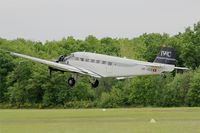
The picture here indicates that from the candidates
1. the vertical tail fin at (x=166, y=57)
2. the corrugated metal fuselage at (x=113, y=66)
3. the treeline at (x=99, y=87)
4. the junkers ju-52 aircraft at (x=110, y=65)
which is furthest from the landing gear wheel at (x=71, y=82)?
the treeline at (x=99, y=87)

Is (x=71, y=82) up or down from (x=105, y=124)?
up

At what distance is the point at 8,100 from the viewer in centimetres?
17075

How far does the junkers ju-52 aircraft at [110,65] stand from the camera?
237 feet

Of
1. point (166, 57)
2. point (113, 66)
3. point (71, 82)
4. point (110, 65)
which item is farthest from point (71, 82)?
point (166, 57)

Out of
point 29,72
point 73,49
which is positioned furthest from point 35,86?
point 73,49

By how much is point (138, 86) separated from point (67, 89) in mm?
15966

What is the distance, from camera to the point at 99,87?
559ft

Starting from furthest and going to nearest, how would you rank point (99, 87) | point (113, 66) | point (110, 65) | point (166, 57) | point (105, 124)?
point (99, 87), point (110, 65), point (113, 66), point (166, 57), point (105, 124)

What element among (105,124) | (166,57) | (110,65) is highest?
(166,57)

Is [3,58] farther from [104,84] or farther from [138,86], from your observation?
[138,86]

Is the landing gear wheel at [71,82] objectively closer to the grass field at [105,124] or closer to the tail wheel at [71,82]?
the tail wheel at [71,82]

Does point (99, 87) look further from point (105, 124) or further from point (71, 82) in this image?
point (105, 124)

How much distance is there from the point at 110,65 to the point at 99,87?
9568cm

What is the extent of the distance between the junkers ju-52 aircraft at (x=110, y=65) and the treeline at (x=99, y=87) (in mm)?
67996
